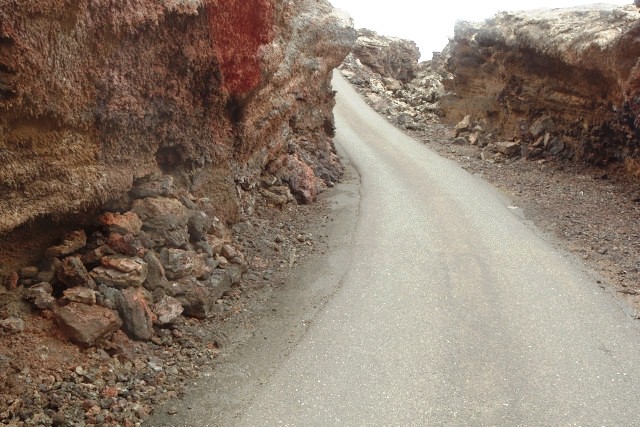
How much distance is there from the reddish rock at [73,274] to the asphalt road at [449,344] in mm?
2087

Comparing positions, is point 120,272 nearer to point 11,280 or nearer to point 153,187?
point 11,280

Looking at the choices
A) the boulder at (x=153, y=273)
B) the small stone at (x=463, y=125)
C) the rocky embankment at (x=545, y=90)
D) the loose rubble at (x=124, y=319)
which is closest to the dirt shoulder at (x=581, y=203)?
the rocky embankment at (x=545, y=90)

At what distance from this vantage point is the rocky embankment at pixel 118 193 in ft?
20.9

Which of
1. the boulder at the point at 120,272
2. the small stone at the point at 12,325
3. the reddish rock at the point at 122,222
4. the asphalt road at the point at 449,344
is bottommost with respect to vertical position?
the asphalt road at the point at 449,344

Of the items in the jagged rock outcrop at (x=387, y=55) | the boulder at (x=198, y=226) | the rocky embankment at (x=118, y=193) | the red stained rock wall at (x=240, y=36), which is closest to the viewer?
the rocky embankment at (x=118, y=193)

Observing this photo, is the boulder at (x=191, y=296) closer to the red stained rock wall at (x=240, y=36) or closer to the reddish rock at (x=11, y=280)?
Result: the reddish rock at (x=11, y=280)

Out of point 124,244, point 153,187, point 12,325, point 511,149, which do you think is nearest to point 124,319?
point 124,244

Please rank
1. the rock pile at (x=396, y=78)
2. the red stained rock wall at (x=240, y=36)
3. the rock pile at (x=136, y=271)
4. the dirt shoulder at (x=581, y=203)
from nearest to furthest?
the rock pile at (x=136, y=271)
the red stained rock wall at (x=240, y=36)
the dirt shoulder at (x=581, y=203)
the rock pile at (x=396, y=78)

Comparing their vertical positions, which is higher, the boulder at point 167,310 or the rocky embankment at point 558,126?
the rocky embankment at point 558,126

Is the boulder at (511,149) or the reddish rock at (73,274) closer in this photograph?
the reddish rock at (73,274)

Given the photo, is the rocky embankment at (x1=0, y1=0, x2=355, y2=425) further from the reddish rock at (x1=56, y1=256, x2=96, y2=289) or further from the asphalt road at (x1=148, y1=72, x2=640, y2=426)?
the asphalt road at (x1=148, y1=72, x2=640, y2=426)

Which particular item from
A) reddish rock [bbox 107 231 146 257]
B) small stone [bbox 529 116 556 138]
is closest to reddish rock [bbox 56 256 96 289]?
reddish rock [bbox 107 231 146 257]

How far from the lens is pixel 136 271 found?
777cm

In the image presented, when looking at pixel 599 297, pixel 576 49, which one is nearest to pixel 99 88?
pixel 599 297
